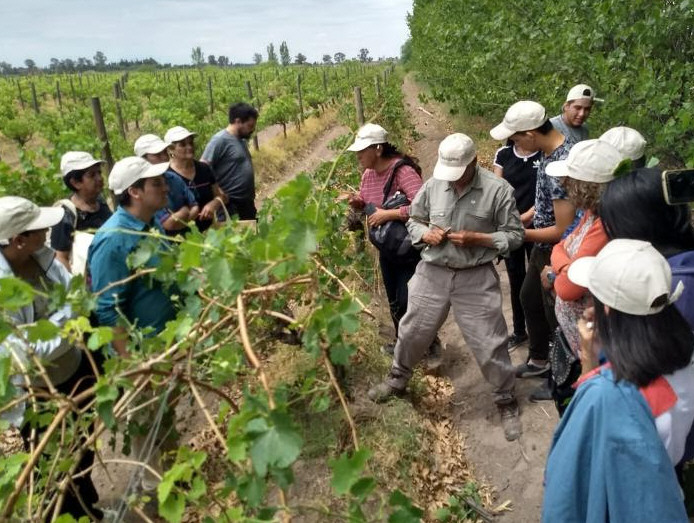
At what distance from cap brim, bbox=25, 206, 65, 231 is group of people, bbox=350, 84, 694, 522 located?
A: 1956mm

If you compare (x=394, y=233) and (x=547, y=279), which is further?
(x=394, y=233)

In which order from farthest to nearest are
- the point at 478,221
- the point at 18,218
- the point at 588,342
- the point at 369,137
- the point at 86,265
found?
1. the point at 369,137
2. the point at 478,221
3. the point at 86,265
4. the point at 18,218
5. the point at 588,342

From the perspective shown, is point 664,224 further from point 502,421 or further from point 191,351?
point 502,421

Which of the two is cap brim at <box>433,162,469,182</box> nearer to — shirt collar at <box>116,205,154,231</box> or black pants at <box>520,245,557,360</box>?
black pants at <box>520,245,557,360</box>

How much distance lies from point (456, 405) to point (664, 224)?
2.40 m

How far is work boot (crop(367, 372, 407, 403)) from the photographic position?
3.76 m

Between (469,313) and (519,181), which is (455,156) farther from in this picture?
(519,181)

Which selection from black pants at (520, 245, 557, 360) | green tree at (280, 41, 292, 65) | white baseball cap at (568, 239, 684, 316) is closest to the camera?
white baseball cap at (568, 239, 684, 316)

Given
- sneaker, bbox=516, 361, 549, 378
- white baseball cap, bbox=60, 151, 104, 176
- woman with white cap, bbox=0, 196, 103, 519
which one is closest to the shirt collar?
woman with white cap, bbox=0, 196, 103, 519

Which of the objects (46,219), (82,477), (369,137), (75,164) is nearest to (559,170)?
(369,137)

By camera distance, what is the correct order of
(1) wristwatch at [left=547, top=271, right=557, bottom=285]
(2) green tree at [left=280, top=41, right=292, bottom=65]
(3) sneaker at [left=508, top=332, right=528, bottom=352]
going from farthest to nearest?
(2) green tree at [left=280, top=41, right=292, bottom=65] < (3) sneaker at [left=508, top=332, right=528, bottom=352] < (1) wristwatch at [left=547, top=271, right=557, bottom=285]

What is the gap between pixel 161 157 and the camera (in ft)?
13.7

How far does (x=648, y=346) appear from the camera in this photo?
1.58m

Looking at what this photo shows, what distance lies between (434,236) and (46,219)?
6.83 ft
